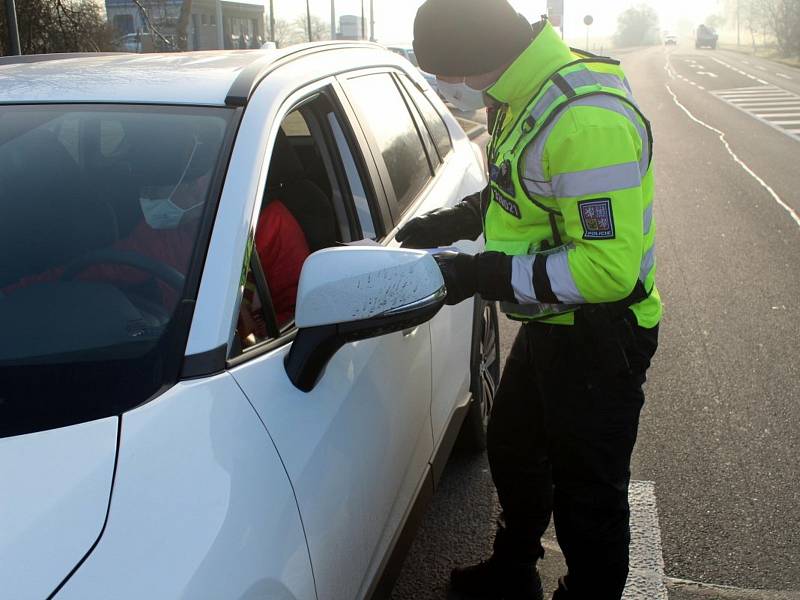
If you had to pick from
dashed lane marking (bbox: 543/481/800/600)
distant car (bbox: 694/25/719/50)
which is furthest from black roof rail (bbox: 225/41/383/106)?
distant car (bbox: 694/25/719/50)

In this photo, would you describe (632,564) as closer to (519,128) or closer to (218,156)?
(519,128)

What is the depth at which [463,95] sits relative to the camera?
2432 mm

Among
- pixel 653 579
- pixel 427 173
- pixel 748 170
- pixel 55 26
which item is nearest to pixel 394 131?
pixel 427 173

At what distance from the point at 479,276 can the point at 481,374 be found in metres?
1.58

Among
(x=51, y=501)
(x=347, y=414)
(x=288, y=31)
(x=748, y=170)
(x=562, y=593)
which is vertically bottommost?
(x=288, y=31)

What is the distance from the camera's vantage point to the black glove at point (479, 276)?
219cm

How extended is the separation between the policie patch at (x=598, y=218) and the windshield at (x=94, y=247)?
84cm

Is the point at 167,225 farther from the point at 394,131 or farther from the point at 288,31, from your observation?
the point at 288,31

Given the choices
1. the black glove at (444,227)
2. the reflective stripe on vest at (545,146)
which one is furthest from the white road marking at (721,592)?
the black glove at (444,227)

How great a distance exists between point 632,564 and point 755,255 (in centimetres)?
515

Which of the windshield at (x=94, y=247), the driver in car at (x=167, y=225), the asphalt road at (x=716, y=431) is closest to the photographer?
the windshield at (x=94, y=247)

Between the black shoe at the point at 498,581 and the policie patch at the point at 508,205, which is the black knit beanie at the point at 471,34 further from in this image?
the black shoe at the point at 498,581

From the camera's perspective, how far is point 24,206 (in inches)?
81.7

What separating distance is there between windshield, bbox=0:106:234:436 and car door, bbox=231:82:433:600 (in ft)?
0.66
